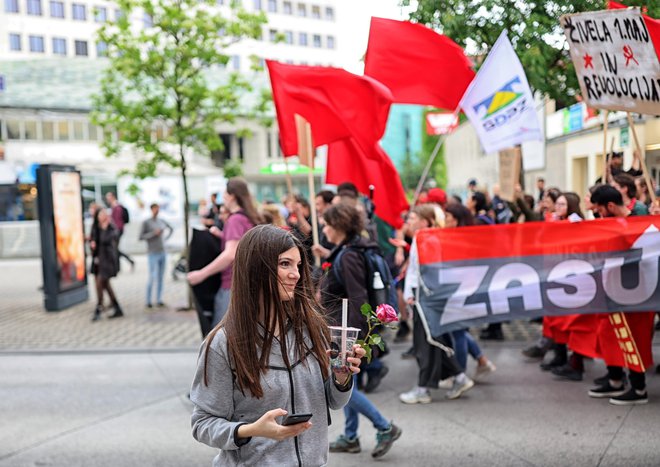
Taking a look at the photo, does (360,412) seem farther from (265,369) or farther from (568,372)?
(568,372)

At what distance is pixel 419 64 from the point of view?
802 cm

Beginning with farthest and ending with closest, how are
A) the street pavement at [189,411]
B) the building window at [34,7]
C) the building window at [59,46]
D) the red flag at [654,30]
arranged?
the building window at [59,46] → the building window at [34,7] → the red flag at [654,30] → the street pavement at [189,411]

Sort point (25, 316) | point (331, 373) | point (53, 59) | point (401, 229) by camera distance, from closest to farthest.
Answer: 1. point (331, 373)
2. point (401, 229)
3. point (25, 316)
4. point (53, 59)

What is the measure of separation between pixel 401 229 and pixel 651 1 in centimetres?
352

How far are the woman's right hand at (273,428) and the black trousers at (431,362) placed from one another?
4.16 meters

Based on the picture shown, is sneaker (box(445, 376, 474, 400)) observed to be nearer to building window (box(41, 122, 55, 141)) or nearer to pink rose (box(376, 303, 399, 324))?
pink rose (box(376, 303, 399, 324))

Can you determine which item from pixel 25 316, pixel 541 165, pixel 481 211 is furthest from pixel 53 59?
pixel 481 211

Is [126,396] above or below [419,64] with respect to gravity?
below

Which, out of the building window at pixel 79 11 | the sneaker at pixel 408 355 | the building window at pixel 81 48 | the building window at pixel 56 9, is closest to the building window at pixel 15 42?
the building window at pixel 56 9

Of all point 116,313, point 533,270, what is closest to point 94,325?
point 116,313

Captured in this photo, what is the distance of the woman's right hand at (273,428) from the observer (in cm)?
240

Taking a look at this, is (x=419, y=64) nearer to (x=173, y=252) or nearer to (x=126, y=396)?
(x=126, y=396)

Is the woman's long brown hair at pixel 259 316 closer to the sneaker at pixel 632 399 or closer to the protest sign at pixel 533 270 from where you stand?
the protest sign at pixel 533 270

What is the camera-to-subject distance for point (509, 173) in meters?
9.09
